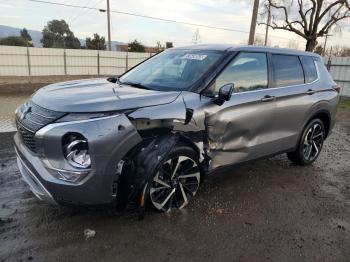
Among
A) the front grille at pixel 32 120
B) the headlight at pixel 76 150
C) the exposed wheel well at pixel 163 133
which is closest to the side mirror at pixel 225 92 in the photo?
the exposed wheel well at pixel 163 133

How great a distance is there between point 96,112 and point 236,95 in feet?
5.87

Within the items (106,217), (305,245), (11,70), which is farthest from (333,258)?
(11,70)

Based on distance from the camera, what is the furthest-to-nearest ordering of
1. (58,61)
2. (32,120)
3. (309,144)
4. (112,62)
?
(112,62) → (58,61) → (309,144) → (32,120)

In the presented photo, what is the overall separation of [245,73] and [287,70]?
3.20 ft

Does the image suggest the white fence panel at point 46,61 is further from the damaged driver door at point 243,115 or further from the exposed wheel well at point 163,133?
the exposed wheel well at point 163,133

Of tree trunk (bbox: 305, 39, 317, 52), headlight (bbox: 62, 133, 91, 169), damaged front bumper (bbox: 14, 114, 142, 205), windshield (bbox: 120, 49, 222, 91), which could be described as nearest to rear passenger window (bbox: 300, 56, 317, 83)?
windshield (bbox: 120, 49, 222, 91)

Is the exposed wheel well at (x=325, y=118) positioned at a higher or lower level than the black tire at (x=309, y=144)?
higher

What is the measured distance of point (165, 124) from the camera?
3488mm

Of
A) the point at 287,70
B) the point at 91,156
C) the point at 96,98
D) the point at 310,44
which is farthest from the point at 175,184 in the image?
the point at 310,44

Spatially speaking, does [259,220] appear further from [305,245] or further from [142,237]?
[142,237]

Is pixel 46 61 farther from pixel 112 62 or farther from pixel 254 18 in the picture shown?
pixel 254 18

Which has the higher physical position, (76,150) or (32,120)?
(32,120)

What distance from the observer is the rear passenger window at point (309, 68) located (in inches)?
210

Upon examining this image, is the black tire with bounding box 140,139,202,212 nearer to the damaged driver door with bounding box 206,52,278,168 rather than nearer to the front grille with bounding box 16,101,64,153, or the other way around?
the damaged driver door with bounding box 206,52,278,168
